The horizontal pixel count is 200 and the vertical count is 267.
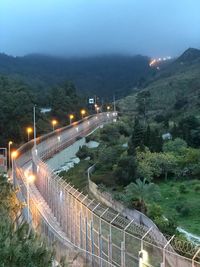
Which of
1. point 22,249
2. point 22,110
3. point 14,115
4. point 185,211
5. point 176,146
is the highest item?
point 22,249

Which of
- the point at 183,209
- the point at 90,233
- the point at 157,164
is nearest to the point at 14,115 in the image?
the point at 157,164

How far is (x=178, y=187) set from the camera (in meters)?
60.0

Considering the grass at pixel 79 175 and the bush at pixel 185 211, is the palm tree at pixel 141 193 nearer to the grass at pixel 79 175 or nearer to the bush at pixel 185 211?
the bush at pixel 185 211

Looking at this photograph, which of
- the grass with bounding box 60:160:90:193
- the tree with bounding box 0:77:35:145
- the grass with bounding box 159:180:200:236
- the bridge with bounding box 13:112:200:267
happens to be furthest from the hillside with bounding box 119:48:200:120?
the bridge with bounding box 13:112:200:267

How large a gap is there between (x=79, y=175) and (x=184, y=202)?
20756mm

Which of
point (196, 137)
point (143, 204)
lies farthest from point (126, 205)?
point (196, 137)

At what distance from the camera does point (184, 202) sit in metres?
52.2

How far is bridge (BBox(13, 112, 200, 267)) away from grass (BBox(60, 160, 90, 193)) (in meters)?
8.09

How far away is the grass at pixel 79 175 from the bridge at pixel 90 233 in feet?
26.5

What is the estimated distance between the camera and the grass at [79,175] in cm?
6325

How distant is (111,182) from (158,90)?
127965 millimetres

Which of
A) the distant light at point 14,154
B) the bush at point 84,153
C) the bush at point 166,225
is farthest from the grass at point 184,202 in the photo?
the bush at point 84,153

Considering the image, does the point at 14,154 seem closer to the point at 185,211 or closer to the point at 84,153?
the point at 185,211

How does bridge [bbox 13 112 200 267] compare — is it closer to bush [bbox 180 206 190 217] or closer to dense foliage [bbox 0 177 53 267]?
dense foliage [bbox 0 177 53 267]
